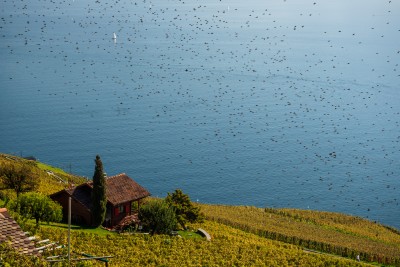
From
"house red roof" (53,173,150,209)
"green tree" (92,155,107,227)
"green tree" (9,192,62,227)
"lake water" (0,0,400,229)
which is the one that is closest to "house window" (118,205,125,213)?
"house red roof" (53,173,150,209)

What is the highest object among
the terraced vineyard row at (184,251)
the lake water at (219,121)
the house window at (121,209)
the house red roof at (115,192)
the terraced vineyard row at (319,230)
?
the lake water at (219,121)

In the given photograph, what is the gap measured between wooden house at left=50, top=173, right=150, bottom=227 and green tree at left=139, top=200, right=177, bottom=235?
3.66 metres

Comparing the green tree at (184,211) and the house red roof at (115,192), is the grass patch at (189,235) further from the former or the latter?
the house red roof at (115,192)

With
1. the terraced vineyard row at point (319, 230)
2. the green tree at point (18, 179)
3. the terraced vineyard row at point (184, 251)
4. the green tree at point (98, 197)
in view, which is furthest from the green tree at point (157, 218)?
the terraced vineyard row at point (319, 230)

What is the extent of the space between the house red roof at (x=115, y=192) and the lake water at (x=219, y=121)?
113ft

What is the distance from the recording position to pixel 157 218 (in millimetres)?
50031

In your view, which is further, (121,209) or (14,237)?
(121,209)

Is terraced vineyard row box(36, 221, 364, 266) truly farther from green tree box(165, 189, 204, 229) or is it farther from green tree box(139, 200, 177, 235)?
green tree box(165, 189, 204, 229)

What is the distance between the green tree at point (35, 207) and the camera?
1777 inches

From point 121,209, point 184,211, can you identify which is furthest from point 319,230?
point 121,209

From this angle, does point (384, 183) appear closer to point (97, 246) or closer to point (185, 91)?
point (185, 91)

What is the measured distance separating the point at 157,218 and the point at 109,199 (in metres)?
5.70

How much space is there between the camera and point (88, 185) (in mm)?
53281

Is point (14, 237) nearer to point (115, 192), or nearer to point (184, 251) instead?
point (184, 251)
